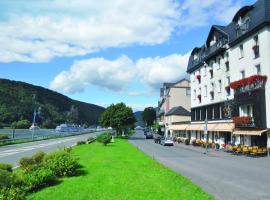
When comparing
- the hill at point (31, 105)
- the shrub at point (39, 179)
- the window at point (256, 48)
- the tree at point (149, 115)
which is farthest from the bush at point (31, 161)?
the tree at point (149, 115)

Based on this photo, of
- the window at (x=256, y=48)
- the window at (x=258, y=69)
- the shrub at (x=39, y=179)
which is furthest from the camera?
the window at (x=256, y=48)

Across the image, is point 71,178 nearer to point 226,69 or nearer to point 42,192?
point 42,192

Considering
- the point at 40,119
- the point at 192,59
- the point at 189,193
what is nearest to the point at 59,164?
the point at 189,193

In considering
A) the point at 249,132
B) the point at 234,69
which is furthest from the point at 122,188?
the point at 234,69

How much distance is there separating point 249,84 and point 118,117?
48397 mm

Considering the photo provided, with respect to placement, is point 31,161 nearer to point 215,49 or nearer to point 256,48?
point 256,48

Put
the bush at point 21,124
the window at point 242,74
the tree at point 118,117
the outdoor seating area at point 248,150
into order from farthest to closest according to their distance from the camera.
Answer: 1. the bush at point 21,124
2. the tree at point 118,117
3. the window at point 242,74
4. the outdoor seating area at point 248,150

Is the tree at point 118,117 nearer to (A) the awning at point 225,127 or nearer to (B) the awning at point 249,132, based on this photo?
(A) the awning at point 225,127

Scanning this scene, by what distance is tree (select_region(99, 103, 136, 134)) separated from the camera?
81.3m

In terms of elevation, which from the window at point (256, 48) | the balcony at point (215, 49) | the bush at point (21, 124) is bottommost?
the bush at point (21, 124)

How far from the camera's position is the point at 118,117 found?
81.3m

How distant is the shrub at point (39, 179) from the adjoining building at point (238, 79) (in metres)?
23.9

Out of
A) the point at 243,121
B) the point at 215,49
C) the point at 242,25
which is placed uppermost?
the point at 242,25

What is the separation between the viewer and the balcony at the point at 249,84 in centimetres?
3384
